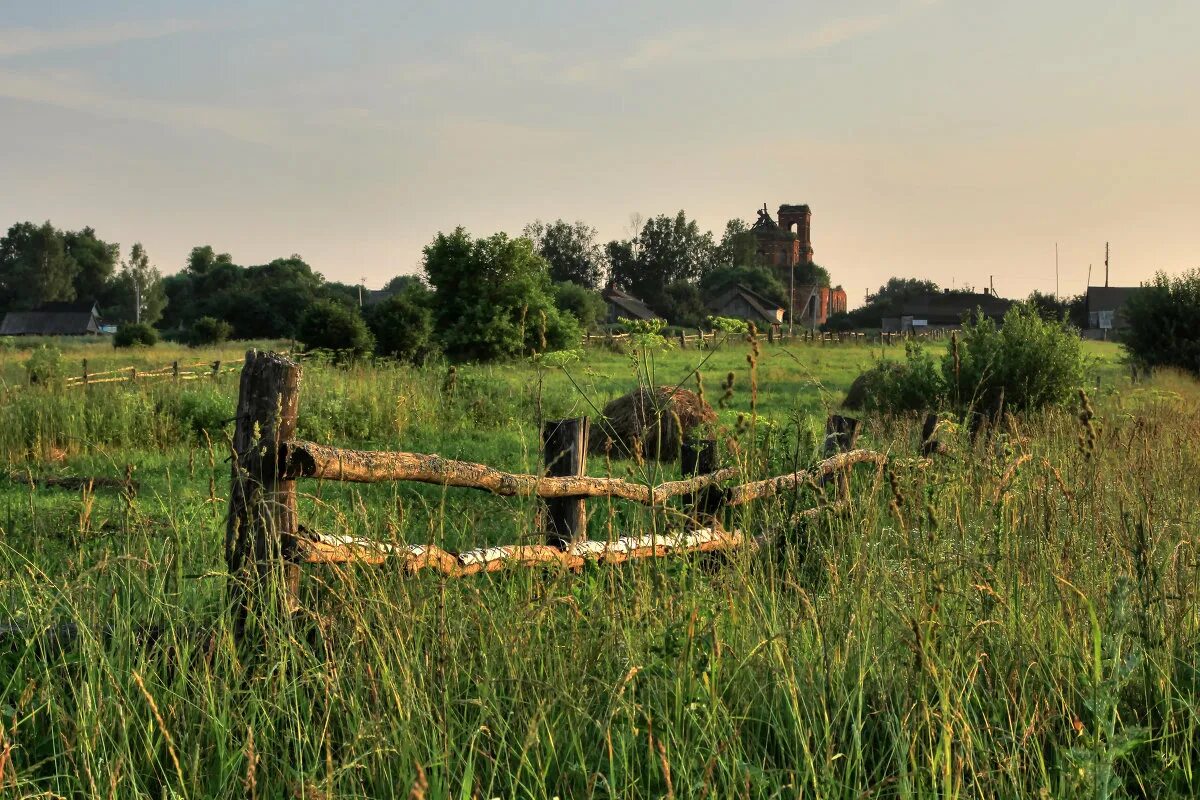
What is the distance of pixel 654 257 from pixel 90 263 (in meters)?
52.5

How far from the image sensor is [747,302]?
282 ft

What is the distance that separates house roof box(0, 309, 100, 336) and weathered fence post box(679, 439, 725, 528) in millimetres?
90390

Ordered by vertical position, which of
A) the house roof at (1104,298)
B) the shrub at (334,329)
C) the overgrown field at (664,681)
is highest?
the house roof at (1104,298)

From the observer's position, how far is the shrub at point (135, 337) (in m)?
51.8

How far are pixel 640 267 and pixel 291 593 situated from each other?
94310 mm

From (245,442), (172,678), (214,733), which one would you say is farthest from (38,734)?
(245,442)

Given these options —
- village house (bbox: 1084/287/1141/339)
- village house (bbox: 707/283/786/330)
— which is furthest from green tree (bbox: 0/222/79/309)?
village house (bbox: 1084/287/1141/339)

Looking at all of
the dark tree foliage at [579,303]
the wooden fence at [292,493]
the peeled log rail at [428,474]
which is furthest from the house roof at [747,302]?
the wooden fence at [292,493]

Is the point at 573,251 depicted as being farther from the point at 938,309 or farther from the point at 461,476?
the point at 461,476

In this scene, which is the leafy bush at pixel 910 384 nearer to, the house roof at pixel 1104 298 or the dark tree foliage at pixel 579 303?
the dark tree foliage at pixel 579 303

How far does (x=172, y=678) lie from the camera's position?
352 cm

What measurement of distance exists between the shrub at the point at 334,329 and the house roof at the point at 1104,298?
66037mm

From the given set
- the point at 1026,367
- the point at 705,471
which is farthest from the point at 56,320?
the point at 705,471

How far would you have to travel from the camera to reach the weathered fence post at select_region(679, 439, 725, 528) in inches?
227
